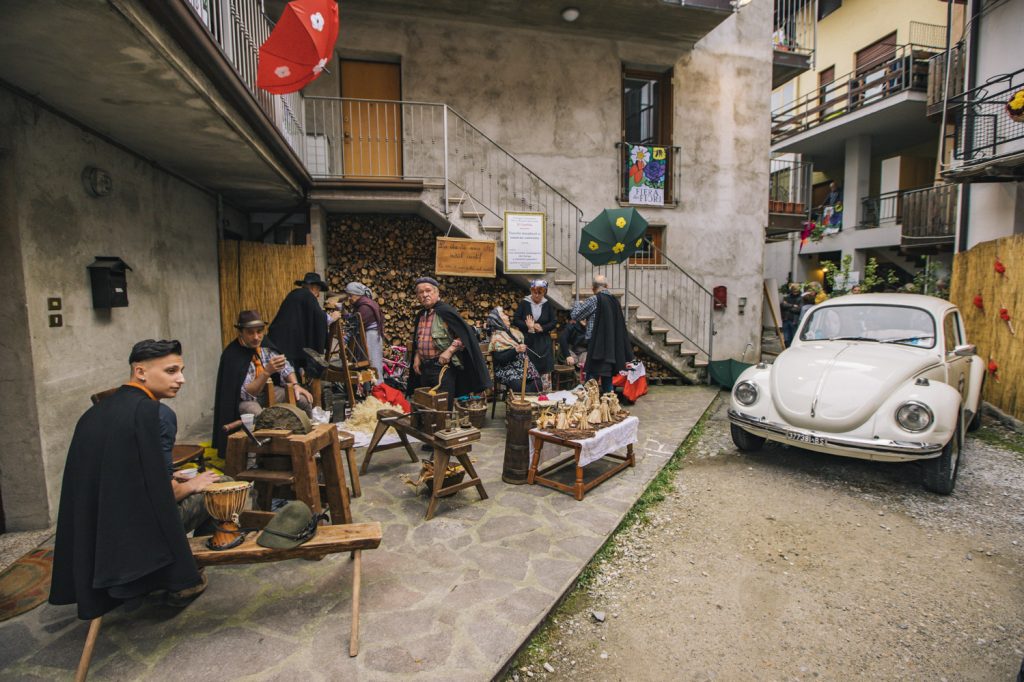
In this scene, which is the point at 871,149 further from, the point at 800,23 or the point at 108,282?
the point at 108,282

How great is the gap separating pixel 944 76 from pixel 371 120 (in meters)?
10.6

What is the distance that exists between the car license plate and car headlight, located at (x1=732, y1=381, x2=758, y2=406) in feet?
1.72

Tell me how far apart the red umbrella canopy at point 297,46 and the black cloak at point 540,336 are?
396 cm

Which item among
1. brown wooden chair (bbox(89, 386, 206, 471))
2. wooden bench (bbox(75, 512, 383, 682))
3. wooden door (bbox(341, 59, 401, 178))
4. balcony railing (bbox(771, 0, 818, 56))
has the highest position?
balcony railing (bbox(771, 0, 818, 56))

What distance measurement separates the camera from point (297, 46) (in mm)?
4148

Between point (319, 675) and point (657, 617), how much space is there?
75.1 inches

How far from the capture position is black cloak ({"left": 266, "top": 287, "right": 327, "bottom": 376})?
585cm

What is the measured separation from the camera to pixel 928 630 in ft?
9.72

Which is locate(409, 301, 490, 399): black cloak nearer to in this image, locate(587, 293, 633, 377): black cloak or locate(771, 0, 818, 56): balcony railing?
locate(587, 293, 633, 377): black cloak

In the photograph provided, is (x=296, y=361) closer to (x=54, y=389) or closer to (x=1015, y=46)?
(x=54, y=389)

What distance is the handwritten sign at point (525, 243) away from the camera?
28.5 feet

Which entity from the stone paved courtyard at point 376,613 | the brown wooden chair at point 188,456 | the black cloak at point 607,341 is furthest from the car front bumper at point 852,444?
the brown wooden chair at point 188,456

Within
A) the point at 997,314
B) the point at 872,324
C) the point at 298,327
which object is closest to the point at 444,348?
the point at 298,327

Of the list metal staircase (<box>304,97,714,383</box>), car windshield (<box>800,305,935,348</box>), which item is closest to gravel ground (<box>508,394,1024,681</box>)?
car windshield (<box>800,305,935,348</box>)
